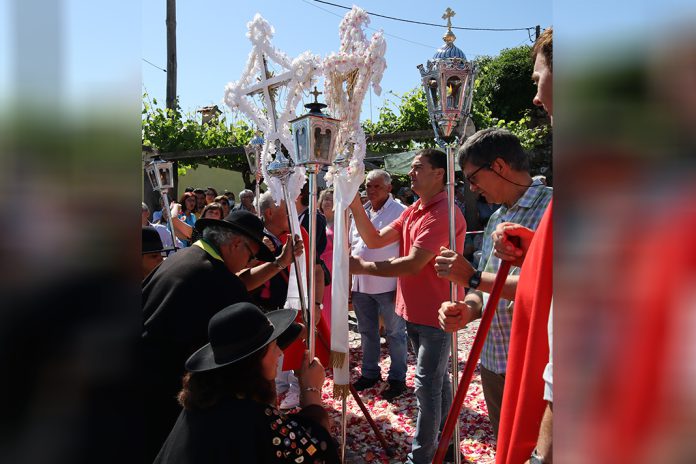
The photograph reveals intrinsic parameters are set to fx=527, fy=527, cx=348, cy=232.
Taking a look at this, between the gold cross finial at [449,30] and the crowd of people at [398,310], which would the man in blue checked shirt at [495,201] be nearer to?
the crowd of people at [398,310]

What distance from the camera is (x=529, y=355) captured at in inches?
53.6

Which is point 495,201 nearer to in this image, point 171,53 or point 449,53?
point 449,53

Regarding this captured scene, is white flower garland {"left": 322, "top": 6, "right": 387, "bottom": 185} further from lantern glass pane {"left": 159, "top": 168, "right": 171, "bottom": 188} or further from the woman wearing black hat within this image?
lantern glass pane {"left": 159, "top": 168, "right": 171, "bottom": 188}

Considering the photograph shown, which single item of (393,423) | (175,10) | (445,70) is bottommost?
(393,423)

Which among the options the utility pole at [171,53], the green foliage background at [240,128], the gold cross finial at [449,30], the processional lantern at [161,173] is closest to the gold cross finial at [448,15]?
the gold cross finial at [449,30]

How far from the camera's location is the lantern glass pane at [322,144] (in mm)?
3293

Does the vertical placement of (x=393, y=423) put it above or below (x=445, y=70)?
below

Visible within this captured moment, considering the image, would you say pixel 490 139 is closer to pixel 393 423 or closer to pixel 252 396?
pixel 252 396

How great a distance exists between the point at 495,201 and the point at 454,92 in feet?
2.43

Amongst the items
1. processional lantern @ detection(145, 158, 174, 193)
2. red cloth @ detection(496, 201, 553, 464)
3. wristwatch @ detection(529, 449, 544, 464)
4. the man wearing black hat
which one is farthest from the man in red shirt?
processional lantern @ detection(145, 158, 174, 193)

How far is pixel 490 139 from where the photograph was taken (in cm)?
256
